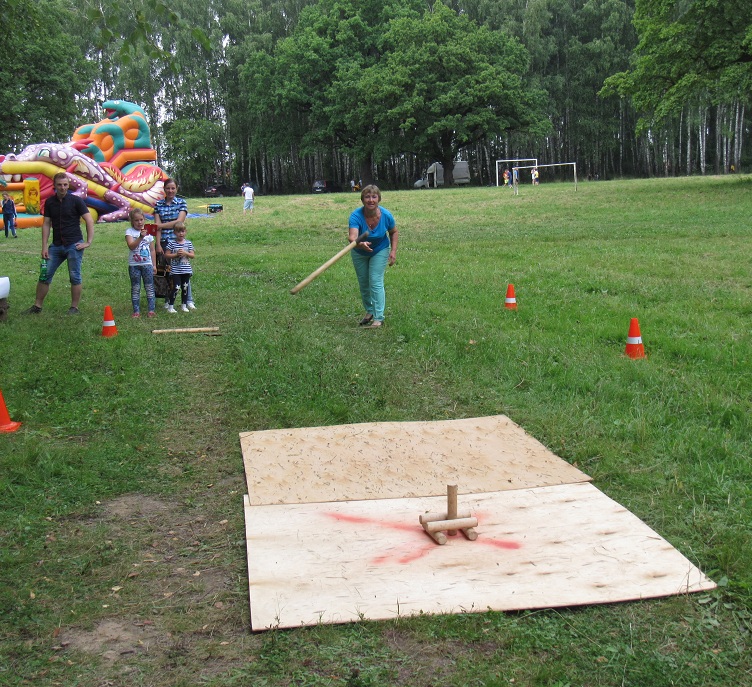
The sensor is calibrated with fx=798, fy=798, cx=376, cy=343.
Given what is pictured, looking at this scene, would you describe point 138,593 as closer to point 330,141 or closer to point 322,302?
point 322,302

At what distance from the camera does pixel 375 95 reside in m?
52.2

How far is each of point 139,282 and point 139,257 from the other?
0.38 m

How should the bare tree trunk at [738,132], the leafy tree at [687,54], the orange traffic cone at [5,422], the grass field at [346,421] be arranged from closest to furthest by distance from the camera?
the grass field at [346,421]
the orange traffic cone at [5,422]
the leafy tree at [687,54]
the bare tree trunk at [738,132]

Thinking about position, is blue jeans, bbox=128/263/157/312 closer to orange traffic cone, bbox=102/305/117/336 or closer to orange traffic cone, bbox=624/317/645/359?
orange traffic cone, bbox=102/305/117/336

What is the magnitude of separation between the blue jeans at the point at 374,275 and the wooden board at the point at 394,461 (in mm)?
3594

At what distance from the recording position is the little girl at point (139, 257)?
10109 millimetres

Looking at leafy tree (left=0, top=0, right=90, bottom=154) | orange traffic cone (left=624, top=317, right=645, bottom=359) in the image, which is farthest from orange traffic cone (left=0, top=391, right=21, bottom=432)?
leafy tree (left=0, top=0, right=90, bottom=154)

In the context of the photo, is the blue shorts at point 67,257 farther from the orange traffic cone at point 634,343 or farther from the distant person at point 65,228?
the orange traffic cone at point 634,343

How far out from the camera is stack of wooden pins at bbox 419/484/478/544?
4.09 meters

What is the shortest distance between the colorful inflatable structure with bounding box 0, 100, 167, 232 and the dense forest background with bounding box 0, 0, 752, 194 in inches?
656

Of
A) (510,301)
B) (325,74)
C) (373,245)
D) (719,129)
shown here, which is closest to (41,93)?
(325,74)

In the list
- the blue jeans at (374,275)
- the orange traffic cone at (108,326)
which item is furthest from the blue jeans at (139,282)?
the blue jeans at (374,275)

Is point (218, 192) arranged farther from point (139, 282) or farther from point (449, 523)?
point (449, 523)

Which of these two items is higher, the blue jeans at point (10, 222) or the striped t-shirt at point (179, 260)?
the blue jeans at point (10, 222)
